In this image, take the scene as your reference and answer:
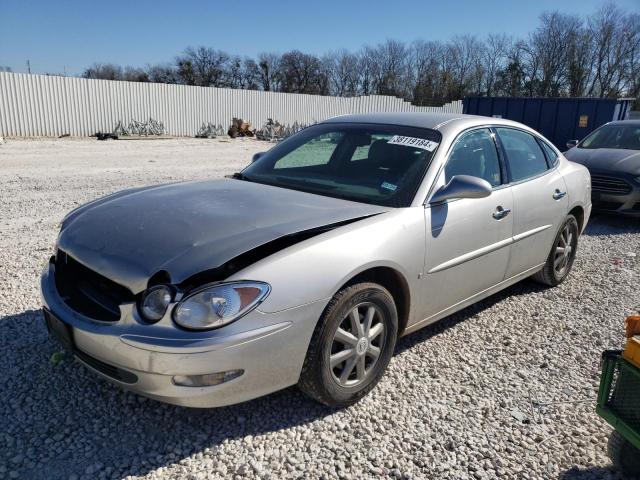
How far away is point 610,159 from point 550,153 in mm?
4106

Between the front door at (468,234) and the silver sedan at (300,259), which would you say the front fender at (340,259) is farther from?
the front door at (468,234)

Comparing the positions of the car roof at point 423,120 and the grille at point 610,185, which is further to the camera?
the grille at point 610,185

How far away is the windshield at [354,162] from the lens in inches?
136

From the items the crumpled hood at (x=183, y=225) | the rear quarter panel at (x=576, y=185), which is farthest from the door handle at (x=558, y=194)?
the crumpled hood at (x=183, y=225)

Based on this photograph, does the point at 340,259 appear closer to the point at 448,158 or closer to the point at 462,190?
the point at 462,190

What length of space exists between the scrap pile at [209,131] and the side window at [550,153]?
23227 millimetres

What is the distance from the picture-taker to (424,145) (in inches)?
144

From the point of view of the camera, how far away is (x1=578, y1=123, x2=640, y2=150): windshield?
8953mm

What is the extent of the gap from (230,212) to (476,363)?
77.8 inches

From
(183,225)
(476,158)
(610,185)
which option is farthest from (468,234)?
(610,185)

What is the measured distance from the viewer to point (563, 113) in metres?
17.1

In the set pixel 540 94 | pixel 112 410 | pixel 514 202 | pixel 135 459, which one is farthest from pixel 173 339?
pixel 540 94

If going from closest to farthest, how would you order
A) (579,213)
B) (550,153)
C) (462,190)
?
(462,190) < (550,153) < (579,213)

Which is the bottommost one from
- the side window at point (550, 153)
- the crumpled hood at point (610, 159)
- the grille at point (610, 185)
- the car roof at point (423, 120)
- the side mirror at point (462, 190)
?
the grille at point (610, 185)
